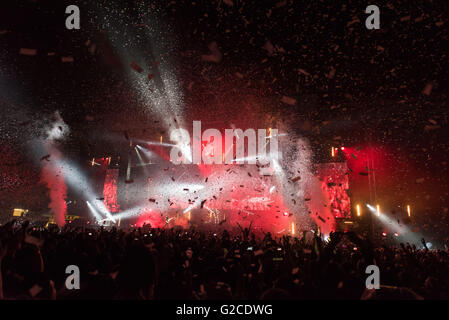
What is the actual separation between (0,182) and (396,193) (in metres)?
34.2

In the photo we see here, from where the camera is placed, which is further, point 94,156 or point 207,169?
point 94,156

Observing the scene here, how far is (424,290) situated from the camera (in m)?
3.06

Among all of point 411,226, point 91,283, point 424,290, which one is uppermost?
point 91,283

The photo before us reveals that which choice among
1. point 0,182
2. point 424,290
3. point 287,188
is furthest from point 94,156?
point 424,290

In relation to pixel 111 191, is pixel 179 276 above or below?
above

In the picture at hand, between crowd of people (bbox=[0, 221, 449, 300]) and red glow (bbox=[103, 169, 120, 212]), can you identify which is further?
red glow (bbox=[103, 169, 120, 212])

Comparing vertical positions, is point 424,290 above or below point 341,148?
below

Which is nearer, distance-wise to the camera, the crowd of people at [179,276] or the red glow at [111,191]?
the crowd of people at [179,276]

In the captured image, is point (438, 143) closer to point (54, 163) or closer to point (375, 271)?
point (375, 271)

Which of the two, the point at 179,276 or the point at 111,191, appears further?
the point at 111,191
